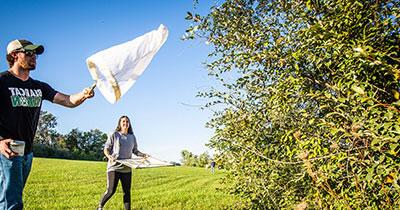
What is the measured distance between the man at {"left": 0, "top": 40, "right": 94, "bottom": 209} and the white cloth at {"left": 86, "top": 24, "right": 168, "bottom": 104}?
37 cm

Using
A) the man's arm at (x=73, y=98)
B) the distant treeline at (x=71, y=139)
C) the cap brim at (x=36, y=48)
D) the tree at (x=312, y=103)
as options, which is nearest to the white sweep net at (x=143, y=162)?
the tree at (x=312, y=103)

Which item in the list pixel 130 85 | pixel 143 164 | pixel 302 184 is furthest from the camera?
pixel 143 164

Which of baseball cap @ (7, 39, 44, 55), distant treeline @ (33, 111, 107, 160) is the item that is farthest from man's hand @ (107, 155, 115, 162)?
distant treeline @ (33, 111, 107, 160)

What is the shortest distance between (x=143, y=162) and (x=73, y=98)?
362cm

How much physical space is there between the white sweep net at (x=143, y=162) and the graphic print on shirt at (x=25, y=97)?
329 cm

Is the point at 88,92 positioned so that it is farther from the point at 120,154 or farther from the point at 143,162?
the point at 120,154

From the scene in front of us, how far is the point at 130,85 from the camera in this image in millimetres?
3805

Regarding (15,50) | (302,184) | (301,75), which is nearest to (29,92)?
(15,50)

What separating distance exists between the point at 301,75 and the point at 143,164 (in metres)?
4.41

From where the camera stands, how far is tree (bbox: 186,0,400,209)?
291 cm

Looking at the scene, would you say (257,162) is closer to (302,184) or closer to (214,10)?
(302,184)

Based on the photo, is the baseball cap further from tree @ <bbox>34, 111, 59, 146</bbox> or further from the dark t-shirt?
tree @ <bbox>34, 111, 59, 146</bbox>

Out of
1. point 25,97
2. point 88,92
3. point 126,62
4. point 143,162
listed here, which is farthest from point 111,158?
point 126,62

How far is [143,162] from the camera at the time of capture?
25.6ft
